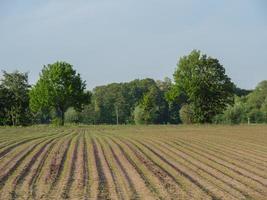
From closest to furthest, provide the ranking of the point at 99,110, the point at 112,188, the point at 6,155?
the point at 112,188, the point at 6,155, the point at 99,110

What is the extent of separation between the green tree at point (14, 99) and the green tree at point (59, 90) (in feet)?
36.7

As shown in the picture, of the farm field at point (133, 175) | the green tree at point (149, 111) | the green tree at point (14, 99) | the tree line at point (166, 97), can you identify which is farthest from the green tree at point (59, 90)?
the farm field at point (133, 175)

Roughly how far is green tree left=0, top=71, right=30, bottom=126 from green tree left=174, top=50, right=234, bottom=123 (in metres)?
27.6

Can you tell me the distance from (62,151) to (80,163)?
20.3 feet

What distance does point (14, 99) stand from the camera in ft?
312

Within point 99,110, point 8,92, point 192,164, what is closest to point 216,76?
point 8,92

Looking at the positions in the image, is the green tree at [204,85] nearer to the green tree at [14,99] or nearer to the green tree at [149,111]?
the green tree at [149,111]

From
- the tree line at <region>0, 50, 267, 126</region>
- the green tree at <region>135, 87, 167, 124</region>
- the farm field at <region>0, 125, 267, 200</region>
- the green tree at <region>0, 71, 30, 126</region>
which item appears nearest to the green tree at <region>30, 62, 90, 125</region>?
the tree line at <region>0, 50, 267, 126</region>

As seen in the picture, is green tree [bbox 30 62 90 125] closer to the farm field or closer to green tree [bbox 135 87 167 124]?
green tree [bbox 135 87 167 124]

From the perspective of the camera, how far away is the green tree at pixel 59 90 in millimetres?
79562

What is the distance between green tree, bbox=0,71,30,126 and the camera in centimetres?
9281

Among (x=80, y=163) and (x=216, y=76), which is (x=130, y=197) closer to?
(x=80, y=163)

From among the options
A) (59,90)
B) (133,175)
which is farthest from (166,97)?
(133,175)

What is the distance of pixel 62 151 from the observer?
88.9 feet
